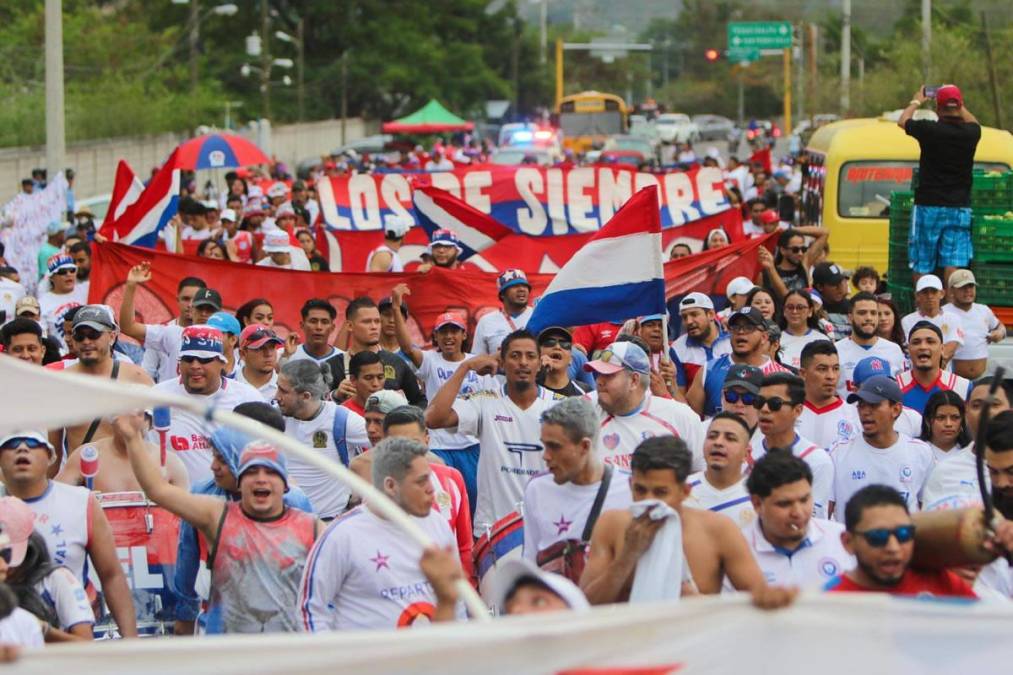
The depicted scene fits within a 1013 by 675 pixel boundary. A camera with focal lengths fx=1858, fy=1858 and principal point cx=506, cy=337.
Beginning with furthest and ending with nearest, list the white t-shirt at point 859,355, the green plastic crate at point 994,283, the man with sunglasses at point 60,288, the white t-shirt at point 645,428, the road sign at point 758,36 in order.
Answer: the road sign at point 758,36 → the green plastic crate at point 994,283 → the man with sunglasses at point 60,288 → the white t-shirt at point 859,355 → the white t-shirt at point 645,428

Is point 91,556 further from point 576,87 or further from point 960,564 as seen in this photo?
point 576,87

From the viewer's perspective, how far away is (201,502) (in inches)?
266

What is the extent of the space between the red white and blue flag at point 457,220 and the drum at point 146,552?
7433mm

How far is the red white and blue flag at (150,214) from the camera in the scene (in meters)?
15.4

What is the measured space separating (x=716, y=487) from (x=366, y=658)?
3086 mm

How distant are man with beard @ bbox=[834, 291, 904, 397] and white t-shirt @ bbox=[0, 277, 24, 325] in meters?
5.73

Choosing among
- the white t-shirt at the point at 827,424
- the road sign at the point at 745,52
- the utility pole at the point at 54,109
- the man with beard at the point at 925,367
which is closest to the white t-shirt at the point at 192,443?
the white t-shirt at the point at 827,424

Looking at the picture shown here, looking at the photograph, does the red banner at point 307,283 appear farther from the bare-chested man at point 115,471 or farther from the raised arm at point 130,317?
the bare-chested man at point 115,471

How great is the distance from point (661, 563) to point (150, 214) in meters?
10.6

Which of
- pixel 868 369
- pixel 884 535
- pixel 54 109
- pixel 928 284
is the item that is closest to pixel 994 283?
pixel 928 284

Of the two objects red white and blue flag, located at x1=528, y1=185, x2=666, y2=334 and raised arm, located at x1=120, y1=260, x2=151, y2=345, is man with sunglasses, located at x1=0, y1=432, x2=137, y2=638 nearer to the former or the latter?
red white and blue flag, located at x1=528, y1=185, x2=666, y2=334

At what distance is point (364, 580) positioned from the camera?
251 inches

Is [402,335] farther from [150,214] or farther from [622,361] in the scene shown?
[150,214]

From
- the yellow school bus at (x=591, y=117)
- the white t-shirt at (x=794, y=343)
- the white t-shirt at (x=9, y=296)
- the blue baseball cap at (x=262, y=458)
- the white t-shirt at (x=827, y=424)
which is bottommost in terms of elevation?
the white t-shirt at (x=827, y=424)
